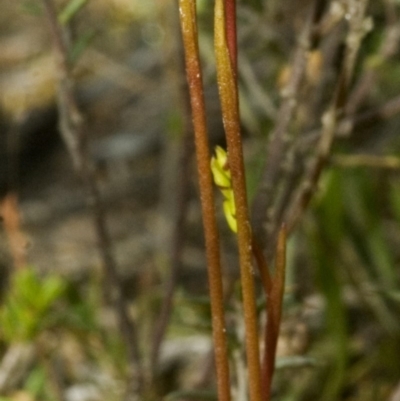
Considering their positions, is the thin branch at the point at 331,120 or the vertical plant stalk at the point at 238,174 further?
the thin branch at the point at 331,120

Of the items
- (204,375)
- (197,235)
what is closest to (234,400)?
(204,375)

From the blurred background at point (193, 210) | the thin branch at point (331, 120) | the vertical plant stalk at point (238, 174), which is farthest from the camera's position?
the blurred background at point (193, 210)

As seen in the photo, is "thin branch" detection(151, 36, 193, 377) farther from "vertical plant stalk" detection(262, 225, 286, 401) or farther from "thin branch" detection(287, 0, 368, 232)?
"vertical plant stalk" detection(262, 225, 286, 401)

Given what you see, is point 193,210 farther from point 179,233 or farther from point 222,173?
point 222,173

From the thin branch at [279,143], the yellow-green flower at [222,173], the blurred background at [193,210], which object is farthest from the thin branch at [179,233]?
the yellow-green flower at [222,173]

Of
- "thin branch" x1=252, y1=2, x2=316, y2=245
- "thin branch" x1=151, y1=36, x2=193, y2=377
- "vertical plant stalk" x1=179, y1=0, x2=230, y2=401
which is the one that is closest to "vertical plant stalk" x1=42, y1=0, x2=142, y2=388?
"thin branch" x1=151, y1=36, x2=193, y2=377

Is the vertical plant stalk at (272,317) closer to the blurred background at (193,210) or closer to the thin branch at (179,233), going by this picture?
the blurred background at (193,210)

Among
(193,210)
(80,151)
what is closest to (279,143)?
(80,151)
